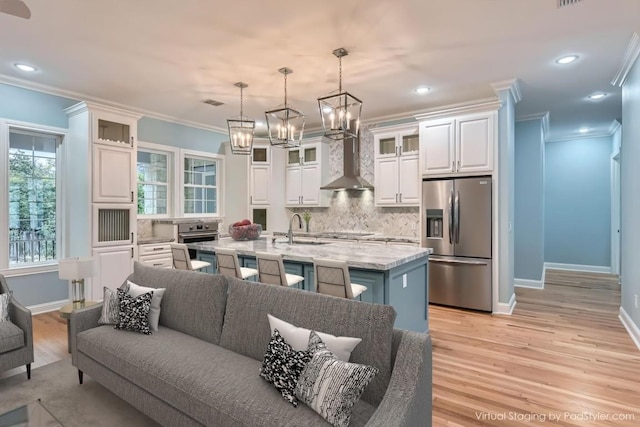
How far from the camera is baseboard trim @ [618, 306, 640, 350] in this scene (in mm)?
3638

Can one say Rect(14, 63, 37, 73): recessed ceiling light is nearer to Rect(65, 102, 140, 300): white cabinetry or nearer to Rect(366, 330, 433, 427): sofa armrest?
Rect(65, 102, 140, 300): white cabinetry

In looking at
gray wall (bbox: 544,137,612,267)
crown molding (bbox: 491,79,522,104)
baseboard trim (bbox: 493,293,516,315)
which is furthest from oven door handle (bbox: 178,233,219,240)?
gray wall (bbox: 544,137,612,267)

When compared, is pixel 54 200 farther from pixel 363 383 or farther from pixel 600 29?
pixel 600 29

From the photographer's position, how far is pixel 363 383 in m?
1.56

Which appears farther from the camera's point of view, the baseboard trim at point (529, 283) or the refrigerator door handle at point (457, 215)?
the baseboard trim at point (529, 283)

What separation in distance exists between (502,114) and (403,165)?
4.96 feet

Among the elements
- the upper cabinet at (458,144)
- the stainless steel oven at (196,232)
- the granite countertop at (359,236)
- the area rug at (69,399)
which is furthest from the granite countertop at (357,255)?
the stainless steel oven at (196,232)

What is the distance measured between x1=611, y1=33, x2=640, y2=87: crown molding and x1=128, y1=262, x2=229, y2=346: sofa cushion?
4.25 meters

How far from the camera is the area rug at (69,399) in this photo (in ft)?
7.70

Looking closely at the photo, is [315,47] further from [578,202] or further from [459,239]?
[578,202]

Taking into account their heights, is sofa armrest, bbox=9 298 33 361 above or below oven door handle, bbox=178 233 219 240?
below

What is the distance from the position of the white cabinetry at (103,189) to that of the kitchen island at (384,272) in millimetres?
1766

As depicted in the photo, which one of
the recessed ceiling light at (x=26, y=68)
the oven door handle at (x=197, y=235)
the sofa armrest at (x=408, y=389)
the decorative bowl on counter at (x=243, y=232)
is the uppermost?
the recessed ceiling light at (x=26, y=68)

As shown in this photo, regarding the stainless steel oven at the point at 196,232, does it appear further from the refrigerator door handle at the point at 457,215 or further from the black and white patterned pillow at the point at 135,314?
the refrigerator door handle at the point at 457,215
